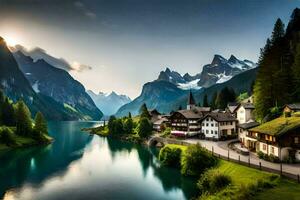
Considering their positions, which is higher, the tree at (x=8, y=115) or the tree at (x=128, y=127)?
the tree at (x=8, y=115)

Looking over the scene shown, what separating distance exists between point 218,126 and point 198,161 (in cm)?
4393

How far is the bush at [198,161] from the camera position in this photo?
198 ft

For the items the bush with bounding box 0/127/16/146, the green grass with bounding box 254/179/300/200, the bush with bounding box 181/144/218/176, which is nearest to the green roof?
the bush with bounding box 181/144/218/176

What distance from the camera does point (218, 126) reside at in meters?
102

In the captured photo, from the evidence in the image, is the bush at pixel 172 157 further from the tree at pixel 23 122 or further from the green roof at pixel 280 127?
the tree at pixel 23 122

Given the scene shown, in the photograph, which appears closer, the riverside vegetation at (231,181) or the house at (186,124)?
the riverside vegetation at (231,181)

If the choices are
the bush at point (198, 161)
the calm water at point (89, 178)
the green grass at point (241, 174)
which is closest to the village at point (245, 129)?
the green grass at point (241, 174)

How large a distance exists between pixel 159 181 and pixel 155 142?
59064 mm

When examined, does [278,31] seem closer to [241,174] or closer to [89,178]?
[241,174]

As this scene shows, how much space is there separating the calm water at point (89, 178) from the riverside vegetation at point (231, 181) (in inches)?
148

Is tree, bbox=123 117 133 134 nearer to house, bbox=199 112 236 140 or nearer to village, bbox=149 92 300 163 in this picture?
village, bbox=149 92 300 163

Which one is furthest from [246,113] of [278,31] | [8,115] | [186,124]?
[8,115]

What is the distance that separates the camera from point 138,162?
3420 inches

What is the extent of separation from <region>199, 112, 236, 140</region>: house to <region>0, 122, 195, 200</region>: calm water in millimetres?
22751
